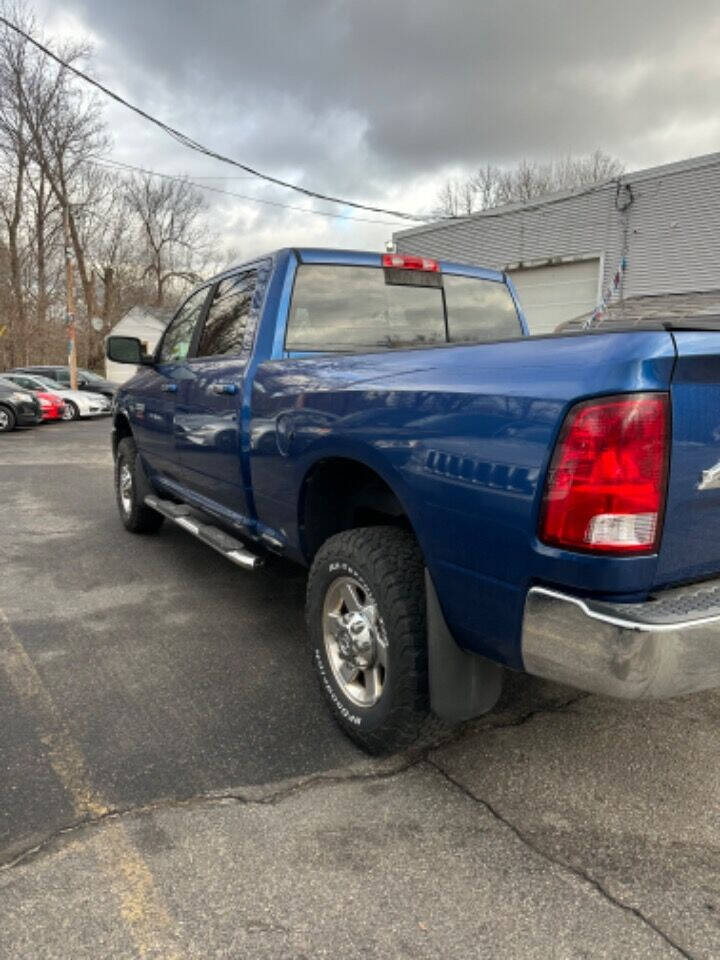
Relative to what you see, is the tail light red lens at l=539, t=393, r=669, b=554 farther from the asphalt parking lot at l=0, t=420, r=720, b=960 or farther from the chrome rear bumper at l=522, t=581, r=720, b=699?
the asphalt parking lot at l=0, t=420, r=720, b=960

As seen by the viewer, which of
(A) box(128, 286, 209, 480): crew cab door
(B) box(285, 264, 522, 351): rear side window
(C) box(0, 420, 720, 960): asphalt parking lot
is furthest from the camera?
(A) box(128, 286, 209, 480): crew cab door

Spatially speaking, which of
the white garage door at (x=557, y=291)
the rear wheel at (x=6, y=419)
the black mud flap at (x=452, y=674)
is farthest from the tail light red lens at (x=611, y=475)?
the rear wheel at (x=6, y=419)

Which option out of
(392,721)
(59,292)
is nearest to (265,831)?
(392,721)

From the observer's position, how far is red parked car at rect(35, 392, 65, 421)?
1881cm

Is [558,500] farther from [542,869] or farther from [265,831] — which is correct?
[265,831]

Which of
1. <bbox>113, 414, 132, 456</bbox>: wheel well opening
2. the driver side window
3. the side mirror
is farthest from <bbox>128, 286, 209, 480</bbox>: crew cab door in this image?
<bbox>113, 414, 132, 456</bbox>: wheel well opening

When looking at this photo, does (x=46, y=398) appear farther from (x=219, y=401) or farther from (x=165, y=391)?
(x=219, y=401)

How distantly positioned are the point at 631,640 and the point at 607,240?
542 inches

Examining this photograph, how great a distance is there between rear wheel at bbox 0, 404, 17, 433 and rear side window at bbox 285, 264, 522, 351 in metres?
15.2

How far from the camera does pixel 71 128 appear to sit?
113 feet

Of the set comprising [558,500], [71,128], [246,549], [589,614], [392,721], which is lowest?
[392,721]

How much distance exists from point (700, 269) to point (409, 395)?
12.3m

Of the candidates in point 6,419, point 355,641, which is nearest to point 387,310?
point 355,641

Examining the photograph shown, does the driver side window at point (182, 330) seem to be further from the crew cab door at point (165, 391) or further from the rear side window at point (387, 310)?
the rear side window at point (387, 310)
